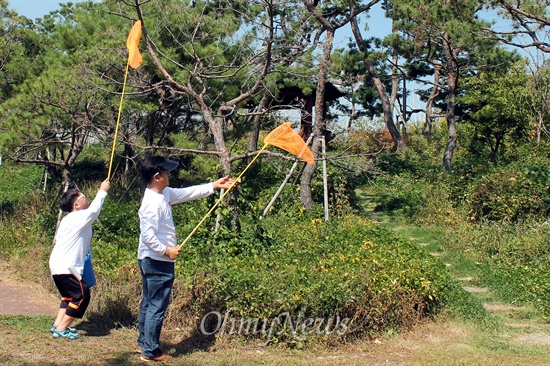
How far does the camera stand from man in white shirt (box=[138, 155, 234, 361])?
16.6 feet

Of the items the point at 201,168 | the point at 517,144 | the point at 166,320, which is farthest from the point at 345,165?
the point at 517,144

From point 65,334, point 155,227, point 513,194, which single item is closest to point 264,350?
point 155,227

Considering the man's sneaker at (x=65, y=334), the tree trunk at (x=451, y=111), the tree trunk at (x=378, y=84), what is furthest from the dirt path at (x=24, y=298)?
the tree trunk at (x=378, y=84)

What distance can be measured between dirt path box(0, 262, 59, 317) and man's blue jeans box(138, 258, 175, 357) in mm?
1918

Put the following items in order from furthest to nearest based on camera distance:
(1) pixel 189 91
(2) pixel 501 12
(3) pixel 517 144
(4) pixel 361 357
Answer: (3) pixel 517 144 → (2) pixel 501 12 → (1) pixel 189 91 → (4) pixel 361 357

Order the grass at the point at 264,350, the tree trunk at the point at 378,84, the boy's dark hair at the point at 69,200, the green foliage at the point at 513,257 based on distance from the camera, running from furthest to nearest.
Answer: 1. the tree trunk at the point at 378,84
2. the green foliage at the point at 513,257
3. the boy's dark hair at the point at 69,200
4. the grass at the point at 264,350

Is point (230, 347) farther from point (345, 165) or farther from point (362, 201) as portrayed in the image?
point (362, 201)

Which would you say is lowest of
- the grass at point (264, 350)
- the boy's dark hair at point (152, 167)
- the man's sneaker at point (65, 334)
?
the grass at point (264, 350)

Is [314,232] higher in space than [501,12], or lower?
lower

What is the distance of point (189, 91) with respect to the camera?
312 inches

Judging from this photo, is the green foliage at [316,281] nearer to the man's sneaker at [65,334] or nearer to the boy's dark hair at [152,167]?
the man's sneaker at [65,334]

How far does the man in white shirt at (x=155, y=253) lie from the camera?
16.6 feet

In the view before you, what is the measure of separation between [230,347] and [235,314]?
30 cm

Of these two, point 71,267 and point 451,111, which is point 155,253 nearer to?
point 71,267
